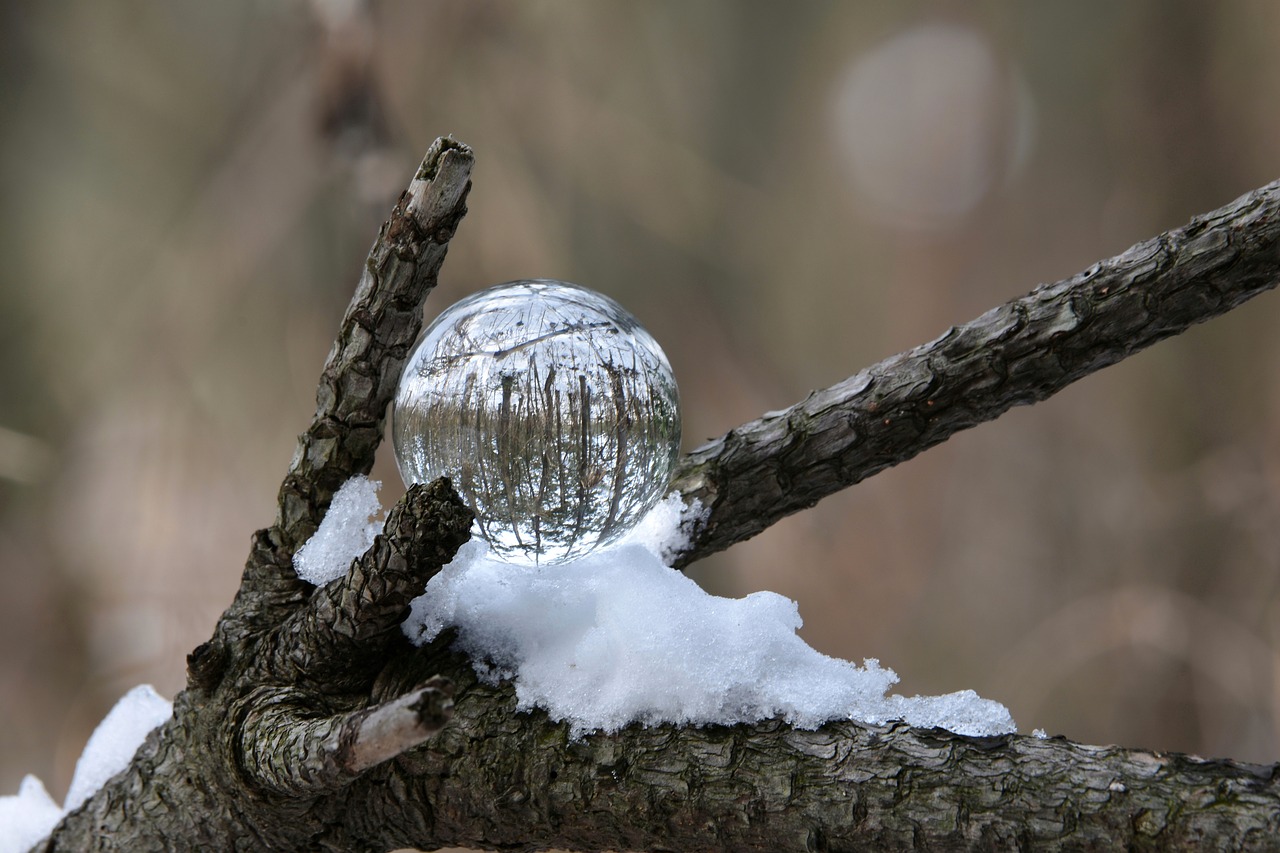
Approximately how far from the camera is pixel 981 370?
0.49 meters

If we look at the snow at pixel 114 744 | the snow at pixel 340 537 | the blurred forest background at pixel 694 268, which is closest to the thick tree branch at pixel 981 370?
the snow at pixel 340 537

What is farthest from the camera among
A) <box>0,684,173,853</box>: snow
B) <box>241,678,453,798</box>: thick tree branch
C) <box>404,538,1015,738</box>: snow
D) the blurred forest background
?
the blurred forest background

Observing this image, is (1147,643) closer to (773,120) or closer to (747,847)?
(773,120)

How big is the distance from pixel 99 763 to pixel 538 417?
1.19 ft

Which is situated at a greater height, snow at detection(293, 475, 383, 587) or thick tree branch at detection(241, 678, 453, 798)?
snow at detection(293, 475, 383, 587)

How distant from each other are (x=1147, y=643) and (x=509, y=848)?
3.84 ft

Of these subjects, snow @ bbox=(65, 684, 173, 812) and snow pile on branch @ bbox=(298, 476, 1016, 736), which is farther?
snow @ bbox=(65, 684, 173, 812)

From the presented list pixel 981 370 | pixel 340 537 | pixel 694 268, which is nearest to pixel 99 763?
pixel 340 537

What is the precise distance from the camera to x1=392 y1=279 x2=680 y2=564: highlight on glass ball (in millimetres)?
433

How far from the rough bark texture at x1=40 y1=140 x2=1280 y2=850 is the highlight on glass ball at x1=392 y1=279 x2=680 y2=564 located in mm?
42

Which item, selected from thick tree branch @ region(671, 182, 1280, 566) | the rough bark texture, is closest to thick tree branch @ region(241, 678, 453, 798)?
the rough bark texture

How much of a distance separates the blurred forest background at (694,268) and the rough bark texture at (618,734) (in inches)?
34.8

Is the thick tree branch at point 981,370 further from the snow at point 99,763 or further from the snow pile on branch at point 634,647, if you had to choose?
the snow at point 99,763

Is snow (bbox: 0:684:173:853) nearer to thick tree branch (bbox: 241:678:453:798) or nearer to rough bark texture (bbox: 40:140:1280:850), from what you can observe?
rough bark texture (bbox: 40:140:1280:850)
